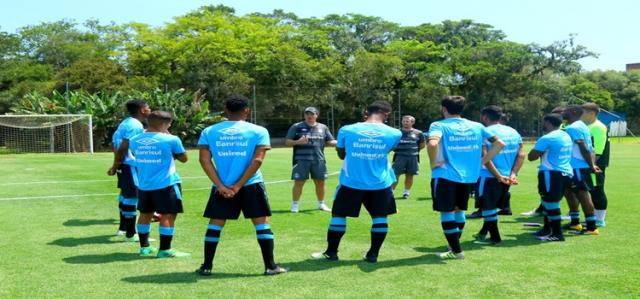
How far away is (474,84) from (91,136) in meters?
39.3

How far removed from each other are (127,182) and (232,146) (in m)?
3.01

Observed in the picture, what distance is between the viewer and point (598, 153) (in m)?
9.62

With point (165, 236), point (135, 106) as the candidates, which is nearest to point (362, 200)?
point (165, 236)

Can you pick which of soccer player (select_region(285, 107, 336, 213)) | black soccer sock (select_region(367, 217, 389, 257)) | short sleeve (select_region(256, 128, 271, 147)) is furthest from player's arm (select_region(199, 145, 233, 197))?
soccer player (select_region(285, 107, 336, 213))

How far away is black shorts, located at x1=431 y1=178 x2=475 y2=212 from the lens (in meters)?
6.91

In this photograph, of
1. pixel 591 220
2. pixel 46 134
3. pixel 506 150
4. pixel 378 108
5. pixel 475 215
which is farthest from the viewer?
pixel 46 134

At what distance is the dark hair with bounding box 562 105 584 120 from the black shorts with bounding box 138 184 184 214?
232 inches

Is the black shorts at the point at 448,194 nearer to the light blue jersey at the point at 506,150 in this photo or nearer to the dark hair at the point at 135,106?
the light blue jersey at the point at 506,150

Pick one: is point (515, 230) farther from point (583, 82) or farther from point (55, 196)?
point (583, 82)

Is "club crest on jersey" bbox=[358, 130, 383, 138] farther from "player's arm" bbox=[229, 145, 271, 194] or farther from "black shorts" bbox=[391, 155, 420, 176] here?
"black shorts" bbox=[391, 155, 420, 176]

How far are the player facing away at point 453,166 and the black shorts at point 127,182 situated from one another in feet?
14.1

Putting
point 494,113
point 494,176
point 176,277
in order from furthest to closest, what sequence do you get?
point 494,113
point 494,176
point 176,277

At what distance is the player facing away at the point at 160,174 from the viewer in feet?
23.2

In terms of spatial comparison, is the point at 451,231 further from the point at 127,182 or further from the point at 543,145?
the point at 127,182
